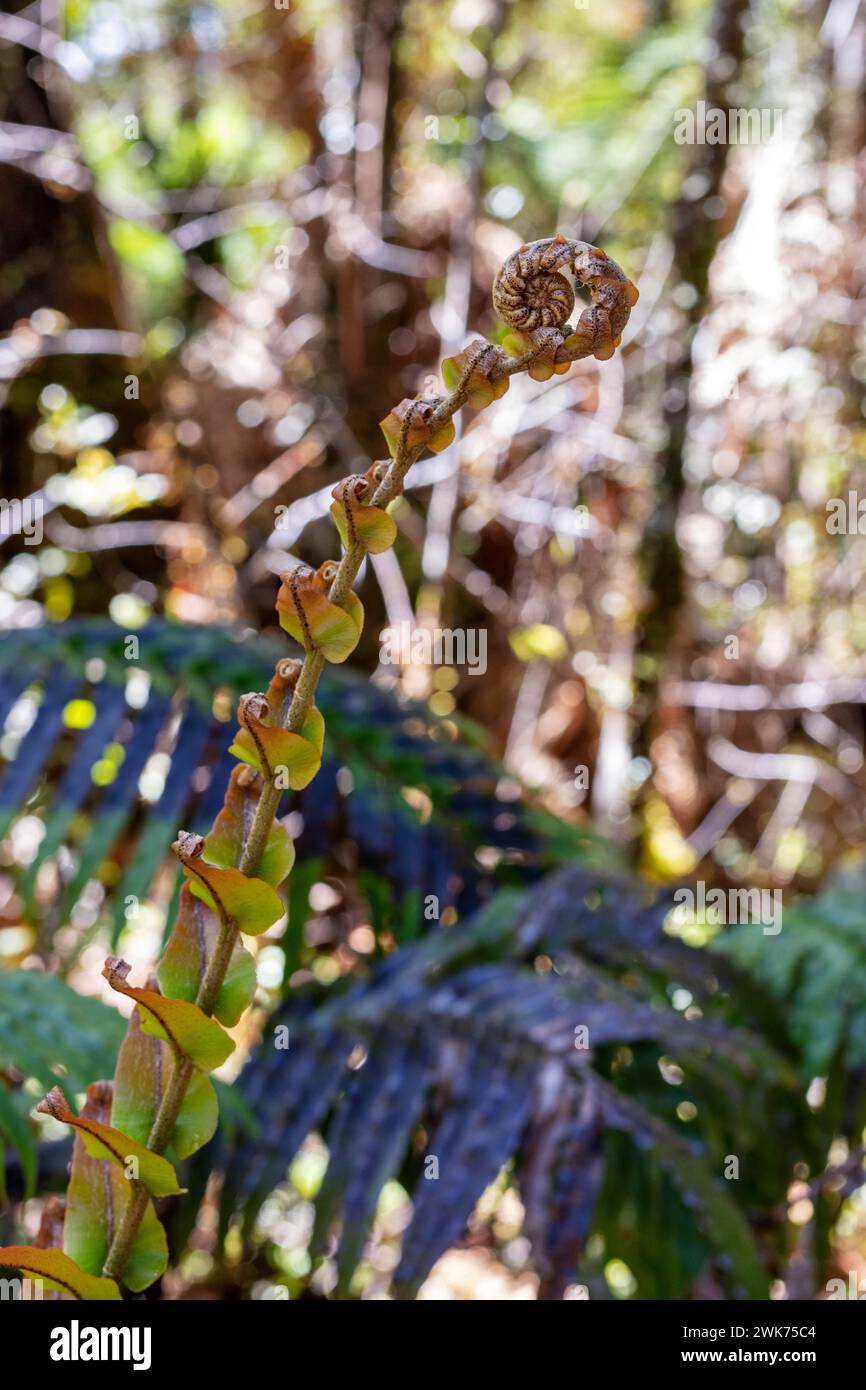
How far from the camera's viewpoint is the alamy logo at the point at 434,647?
261cm

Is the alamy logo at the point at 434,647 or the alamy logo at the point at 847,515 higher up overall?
the alamy logo at the point at 847,515

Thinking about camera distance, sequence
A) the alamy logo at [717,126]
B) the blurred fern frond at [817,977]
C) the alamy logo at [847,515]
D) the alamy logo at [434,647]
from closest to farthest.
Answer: the blurred fern frond at [817,977] < the alamy logo at [717,126] < the alamy logo at [434,647] < the alamy logo at [847,515]

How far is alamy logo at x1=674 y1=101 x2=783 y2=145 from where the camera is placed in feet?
7.49

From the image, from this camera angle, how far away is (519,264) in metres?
0.43

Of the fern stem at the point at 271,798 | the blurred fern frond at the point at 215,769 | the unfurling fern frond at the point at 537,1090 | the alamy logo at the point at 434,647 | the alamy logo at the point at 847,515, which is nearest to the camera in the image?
the fern stem at the point at 271,798

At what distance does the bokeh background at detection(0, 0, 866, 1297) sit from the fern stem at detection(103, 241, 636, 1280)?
82.4 inches

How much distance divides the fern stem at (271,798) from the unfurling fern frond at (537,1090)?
512 mm

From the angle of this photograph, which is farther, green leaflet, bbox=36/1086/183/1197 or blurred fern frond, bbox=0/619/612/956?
blurred fern frond, bbox=0/619/612/956

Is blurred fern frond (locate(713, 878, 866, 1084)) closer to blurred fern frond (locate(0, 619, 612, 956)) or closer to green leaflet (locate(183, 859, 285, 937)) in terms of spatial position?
blurred fern frond (locate(0, 619, 612, 956))

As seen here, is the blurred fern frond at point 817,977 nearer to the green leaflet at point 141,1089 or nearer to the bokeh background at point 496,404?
the green leaflet at point 141,1089
